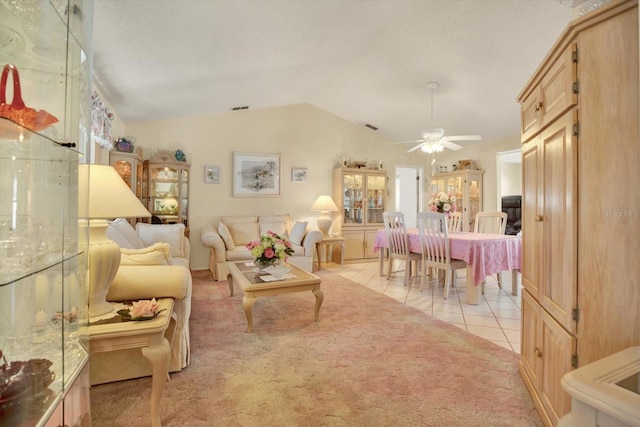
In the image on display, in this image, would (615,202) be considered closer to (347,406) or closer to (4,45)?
(347,406)

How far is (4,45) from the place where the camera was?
0.95 meters

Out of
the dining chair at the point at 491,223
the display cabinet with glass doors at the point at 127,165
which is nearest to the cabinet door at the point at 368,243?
the dining chair at the point at 491,223

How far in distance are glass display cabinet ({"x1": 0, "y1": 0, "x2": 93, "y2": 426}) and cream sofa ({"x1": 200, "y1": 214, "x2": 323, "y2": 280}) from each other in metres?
3.21

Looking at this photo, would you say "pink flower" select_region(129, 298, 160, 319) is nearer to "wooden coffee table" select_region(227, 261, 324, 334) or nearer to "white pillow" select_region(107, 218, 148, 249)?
"wooden coffee table" select_region(227, 261, 324, 334)

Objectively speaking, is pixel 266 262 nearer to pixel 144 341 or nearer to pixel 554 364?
pixel 144 341

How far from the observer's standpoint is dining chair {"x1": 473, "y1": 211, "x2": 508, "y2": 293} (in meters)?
4.33

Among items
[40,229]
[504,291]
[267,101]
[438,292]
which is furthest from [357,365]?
[267,101]

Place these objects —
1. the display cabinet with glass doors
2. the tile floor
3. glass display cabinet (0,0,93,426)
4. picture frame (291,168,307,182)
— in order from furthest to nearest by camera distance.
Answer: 1. picture frame (291,168,307,182)
2. the display cabinet with glass doors
3. the tile floor
4. glass display cabinet (0,0,93,426)

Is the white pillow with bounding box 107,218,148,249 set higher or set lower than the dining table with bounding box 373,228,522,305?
higher

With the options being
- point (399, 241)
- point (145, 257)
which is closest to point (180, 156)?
point (145, 257)

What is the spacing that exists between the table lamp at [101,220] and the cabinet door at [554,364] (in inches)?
78.7

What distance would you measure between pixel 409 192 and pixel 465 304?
436 cm

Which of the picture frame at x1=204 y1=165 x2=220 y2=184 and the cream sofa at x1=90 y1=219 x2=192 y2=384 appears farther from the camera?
the picture frame at x1=204 y1=165 x2=220 y2=184

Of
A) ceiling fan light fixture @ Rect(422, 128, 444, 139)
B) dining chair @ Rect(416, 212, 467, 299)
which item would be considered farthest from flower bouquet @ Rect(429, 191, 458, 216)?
ceiling fan light fixture @ Rect(422, 128, 444, 139)
